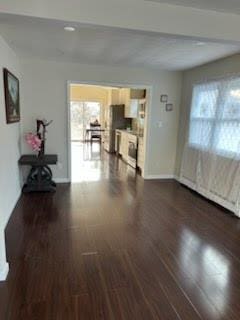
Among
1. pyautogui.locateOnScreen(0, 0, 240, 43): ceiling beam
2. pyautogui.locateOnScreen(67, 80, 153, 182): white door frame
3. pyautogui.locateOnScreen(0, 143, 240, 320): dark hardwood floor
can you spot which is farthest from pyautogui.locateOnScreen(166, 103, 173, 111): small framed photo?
pyautogui.locateOnScreen(0, 0, 240, 43): ceiling beam

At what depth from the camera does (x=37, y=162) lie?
4.20m

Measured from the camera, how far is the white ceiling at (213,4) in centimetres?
204

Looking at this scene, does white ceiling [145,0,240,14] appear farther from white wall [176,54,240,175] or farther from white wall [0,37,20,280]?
white wall [0,37,20,280]

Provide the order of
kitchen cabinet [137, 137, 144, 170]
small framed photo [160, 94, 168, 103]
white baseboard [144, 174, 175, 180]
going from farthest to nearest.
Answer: kitchen cabinet [137, 137, 144, 170] < white baseboard [144, 174, 175, 180] < small framed photo [160, 94, 168, 103]

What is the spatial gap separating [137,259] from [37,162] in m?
2.56

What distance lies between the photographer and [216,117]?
4.08 metres

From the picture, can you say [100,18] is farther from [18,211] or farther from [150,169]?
[150,169]

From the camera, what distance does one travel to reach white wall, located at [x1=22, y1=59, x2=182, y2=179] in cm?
459

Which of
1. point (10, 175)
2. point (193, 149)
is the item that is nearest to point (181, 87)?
point (193, 149)

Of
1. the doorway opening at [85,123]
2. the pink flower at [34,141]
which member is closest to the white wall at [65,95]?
the pink flower at [34,141]

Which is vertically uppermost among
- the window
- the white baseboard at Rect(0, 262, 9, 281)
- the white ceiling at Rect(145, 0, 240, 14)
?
the white ceiling at Rect(145, 0, 240, 14)

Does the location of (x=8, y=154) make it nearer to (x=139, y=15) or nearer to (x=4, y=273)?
(x=4, y=273)

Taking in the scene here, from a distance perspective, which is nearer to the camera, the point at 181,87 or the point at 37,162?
the point at 37,162

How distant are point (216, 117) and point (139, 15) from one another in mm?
2562
